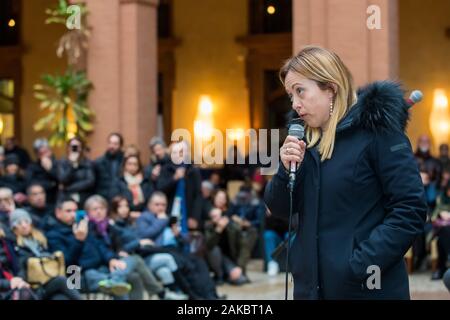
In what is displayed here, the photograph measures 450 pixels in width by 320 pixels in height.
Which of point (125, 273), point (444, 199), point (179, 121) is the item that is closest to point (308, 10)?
point (444, 199)

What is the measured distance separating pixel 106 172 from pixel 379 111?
9.49m

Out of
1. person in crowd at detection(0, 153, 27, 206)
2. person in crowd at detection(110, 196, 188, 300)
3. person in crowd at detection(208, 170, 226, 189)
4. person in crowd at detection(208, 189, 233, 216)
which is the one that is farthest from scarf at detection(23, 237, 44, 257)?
person in crowd at detection(208, 170, 226, 189)

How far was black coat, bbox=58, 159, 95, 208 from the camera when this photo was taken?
12938 millimetres

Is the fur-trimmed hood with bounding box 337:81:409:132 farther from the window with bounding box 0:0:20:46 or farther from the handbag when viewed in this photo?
the window with bounding box 0:0:20:46

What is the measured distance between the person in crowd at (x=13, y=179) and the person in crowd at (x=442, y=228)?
5437 mm

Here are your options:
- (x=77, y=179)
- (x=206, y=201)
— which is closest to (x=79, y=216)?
(x=77, y=179)

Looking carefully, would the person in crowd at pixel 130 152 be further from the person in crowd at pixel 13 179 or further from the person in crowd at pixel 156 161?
the person in crowd at pixel 13 179

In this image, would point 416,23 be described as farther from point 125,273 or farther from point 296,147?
point 296,147

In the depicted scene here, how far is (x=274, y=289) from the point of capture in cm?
1319

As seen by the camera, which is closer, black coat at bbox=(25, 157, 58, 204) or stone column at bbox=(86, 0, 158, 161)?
black coat at bbox=(25, 157, 58, 204)

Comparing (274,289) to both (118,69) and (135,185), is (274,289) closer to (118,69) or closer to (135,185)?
(135,185)

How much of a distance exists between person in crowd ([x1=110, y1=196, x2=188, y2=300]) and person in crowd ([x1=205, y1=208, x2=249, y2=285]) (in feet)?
5.84

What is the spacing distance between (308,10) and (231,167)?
5.12m

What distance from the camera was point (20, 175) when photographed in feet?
45.1
